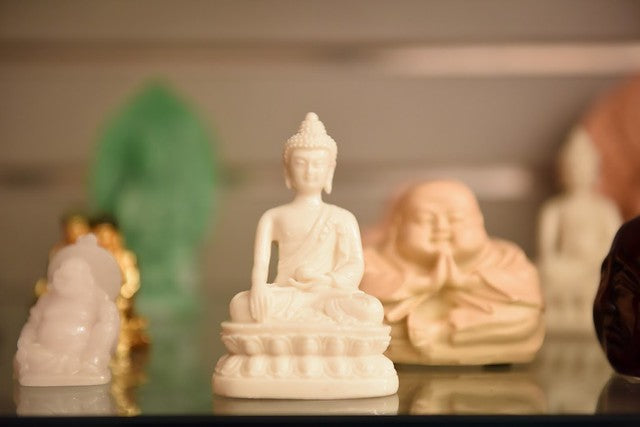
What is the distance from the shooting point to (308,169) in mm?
1643

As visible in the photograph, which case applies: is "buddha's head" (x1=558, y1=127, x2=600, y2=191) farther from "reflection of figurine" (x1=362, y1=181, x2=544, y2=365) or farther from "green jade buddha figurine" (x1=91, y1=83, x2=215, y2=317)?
"green jade buddha figurine" (x1=91, y1=83, x2=215, y2=317)

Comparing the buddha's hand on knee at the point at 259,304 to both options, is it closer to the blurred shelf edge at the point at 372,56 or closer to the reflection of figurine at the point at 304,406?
the reflection of figurine at the point at 304,406

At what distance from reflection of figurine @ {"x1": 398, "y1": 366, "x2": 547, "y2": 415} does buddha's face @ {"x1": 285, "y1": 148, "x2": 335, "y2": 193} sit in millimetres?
391

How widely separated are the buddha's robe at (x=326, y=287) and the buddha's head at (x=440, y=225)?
28 cm

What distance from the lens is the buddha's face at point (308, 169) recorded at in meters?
1.64

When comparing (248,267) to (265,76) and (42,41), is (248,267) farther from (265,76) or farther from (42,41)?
(42,41)

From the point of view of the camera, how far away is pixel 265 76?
301cm

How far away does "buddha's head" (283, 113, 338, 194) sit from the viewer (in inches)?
64.5

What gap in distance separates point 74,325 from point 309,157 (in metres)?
0.50

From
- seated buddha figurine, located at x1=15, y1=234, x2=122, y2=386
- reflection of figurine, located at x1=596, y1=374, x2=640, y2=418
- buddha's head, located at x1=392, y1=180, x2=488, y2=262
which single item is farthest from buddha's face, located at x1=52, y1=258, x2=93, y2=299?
reflection of figurine, located at x1=596, y1=374, x2=640, y2=418

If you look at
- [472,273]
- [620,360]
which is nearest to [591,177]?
[472,273]

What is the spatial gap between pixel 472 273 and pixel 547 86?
1.27 metres

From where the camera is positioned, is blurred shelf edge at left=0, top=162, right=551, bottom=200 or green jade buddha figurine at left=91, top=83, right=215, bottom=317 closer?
green jade buddha figurine at left=91, top=83, right=215, bottom=317

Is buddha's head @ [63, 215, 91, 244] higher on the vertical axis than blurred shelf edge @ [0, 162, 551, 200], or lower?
lower
